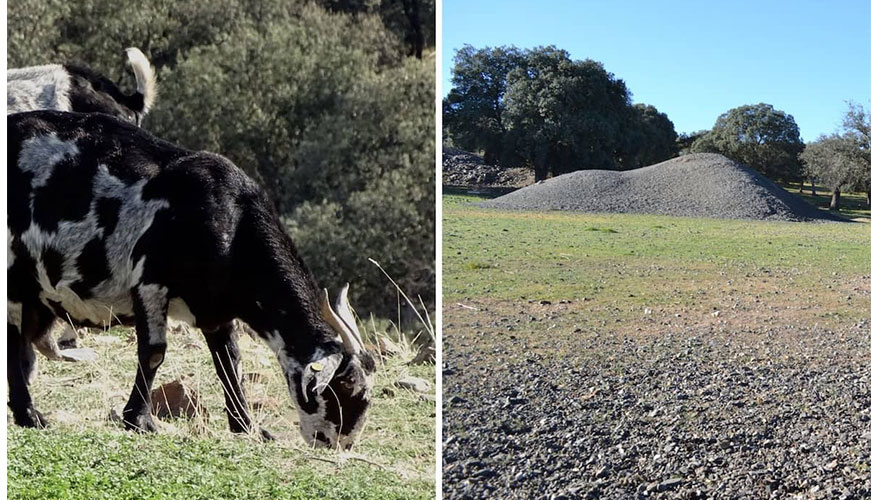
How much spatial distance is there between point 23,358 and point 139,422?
65 centimetres

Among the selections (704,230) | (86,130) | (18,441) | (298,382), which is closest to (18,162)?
(86,130)

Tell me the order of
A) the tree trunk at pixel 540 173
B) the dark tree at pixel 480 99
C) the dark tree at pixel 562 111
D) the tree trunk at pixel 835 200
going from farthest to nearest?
the tree trunk at pixel 835 200 → the tree trunk at pixel 540 173 → the dark tree at pixel 562 111 → the dark tree at pixel 480 99

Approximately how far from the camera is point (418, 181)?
4.66 metres

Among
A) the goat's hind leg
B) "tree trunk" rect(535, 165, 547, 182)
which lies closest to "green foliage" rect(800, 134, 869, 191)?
"tree trunk" rect(535, 165, 547, 182)

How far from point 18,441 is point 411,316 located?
1915 millimetres

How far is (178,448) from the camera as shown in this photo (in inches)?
159

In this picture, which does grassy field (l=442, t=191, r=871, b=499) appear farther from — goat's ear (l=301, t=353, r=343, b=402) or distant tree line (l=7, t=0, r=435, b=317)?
goat's ear (l=301, t=353, r=343, b=402)

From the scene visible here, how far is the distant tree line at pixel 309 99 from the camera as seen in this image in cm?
444

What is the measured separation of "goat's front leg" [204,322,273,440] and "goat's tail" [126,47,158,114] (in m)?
1.23

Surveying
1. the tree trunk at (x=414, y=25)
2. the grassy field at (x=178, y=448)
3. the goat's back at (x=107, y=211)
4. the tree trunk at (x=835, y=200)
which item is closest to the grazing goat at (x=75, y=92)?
the goat's back at (x=107, y=211)

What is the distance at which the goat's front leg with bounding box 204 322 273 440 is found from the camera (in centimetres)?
386

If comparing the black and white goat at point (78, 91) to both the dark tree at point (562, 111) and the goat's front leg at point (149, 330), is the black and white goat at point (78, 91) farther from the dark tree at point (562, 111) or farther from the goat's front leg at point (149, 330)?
the dark tree at point (562, 111)

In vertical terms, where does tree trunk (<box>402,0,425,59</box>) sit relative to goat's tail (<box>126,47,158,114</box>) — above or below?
above

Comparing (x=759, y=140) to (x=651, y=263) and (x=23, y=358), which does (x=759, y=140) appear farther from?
(x=23, y=358)
